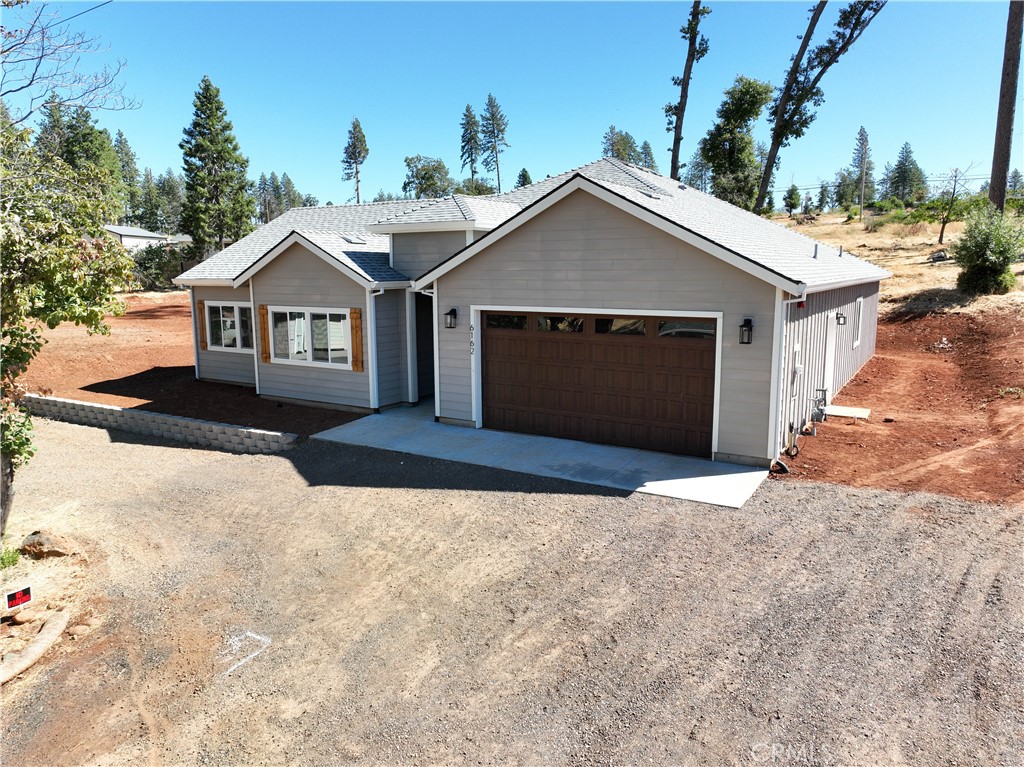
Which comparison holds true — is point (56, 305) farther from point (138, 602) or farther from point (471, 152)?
point (471, 152)

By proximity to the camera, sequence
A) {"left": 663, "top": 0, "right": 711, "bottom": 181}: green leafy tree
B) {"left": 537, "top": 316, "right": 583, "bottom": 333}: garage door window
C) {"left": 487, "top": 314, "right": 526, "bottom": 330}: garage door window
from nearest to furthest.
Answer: {"left": 537, "top": 316, "right": 583, "bottom": 333}: garage door window → {"left": 487, "top": 314, "right": 526, "bottom": 330}: garage door window → {"left": 663, "top": 0, "right": 711, "bottom": 181}: green leafy tree

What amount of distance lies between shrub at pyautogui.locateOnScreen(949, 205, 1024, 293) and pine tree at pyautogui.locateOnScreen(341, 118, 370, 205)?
61.1m

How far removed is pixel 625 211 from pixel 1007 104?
2381 cm

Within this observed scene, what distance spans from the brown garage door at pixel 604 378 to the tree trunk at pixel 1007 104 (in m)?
22.5

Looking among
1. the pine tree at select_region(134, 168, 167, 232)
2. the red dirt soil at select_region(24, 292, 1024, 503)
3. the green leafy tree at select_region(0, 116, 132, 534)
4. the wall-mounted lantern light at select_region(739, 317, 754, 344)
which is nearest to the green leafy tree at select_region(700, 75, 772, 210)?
the red dirt soil at select_region(24, 292, 1024, 503)

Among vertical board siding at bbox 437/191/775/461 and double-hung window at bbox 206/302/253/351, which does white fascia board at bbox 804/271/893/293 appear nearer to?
vertical board siding at bbox 437/191/775/461

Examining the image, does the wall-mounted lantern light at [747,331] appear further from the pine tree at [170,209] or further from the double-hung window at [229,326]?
the pine tree at [170,209]

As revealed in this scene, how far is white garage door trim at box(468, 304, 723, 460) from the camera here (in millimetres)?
9938

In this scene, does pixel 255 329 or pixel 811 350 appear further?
pixel 255 329

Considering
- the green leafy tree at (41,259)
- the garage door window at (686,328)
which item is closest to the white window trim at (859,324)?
the garage door window at (686,328)

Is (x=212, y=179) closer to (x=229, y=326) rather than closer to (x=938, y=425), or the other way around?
(x=229, y=326)

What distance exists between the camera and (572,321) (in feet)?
37.2

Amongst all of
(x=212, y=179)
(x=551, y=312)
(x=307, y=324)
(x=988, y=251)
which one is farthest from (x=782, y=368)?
(x=212, y=179)

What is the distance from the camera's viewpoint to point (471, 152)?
2985 inches
